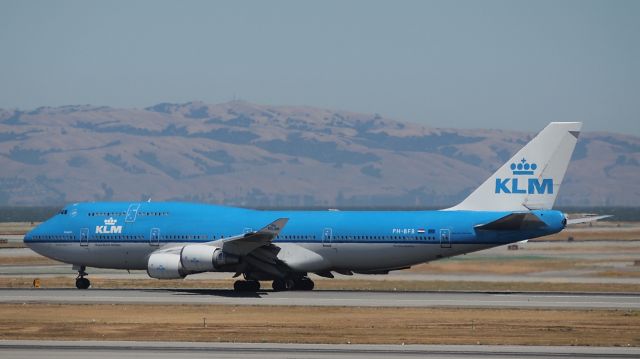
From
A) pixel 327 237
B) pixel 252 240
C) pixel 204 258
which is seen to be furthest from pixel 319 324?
pixel 327 237

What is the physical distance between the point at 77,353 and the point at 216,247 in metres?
22.8

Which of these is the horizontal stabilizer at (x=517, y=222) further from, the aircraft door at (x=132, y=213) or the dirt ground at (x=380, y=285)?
the aircraft door at (x=132, y=213)

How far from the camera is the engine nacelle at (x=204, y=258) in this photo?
54562 mm

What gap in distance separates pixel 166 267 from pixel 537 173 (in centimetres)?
1803

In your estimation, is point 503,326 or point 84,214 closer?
point 503,326

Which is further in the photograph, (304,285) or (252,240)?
(304,285)

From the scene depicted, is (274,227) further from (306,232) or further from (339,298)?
(339,298)

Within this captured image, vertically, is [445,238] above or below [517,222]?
below

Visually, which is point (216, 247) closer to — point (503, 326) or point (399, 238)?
point (399, 238)

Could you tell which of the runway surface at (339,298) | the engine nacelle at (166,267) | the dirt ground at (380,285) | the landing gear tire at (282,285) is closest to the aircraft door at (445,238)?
the runway surface at (339,298)

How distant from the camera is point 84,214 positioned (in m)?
60.5

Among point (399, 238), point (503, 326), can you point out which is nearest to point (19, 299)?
point (399, 238)

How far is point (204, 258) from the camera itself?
5456 centimetres

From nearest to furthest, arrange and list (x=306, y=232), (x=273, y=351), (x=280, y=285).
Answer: (x=273, y=351), (x=306, y=232), (x=280, y=285)
